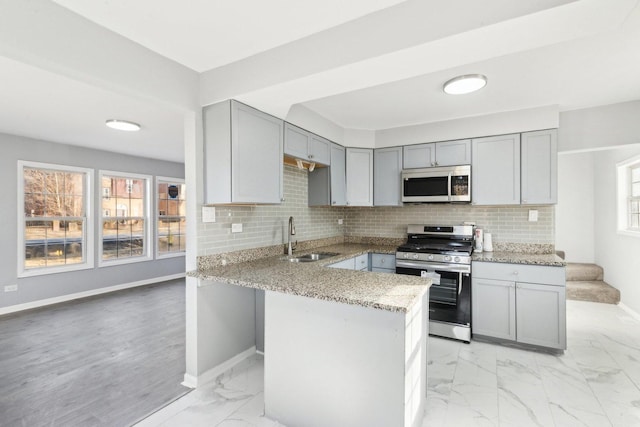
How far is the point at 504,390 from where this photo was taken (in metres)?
2.32

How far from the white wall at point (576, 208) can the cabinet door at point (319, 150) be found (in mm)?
4141

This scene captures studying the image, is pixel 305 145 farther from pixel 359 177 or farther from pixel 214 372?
pixel 214 372

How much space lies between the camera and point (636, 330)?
11.2ft

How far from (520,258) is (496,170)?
37.5 inches

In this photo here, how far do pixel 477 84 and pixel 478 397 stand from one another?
7.76ft

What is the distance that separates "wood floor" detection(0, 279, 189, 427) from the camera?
213cm

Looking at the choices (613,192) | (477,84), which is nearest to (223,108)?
(477,84)

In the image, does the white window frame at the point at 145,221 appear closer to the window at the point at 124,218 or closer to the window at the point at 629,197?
the window at the point at 124,218

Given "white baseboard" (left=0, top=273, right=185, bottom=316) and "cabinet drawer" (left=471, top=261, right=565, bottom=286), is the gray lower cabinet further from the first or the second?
"white baseboard" (left=0, top=273, right=185, bottom=316)

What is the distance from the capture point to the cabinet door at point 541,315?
2.88 meters

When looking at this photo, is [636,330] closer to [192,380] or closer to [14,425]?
[192,380]

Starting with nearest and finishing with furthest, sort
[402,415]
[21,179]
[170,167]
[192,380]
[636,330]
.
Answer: [402,415]
[192,380]
[636,330]
[21,179]
[170,167]

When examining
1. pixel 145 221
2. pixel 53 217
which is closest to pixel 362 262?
pixel 145 221

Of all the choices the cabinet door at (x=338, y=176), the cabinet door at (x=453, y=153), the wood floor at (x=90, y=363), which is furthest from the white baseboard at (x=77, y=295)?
the cabinet door at (x=453, y=153)
